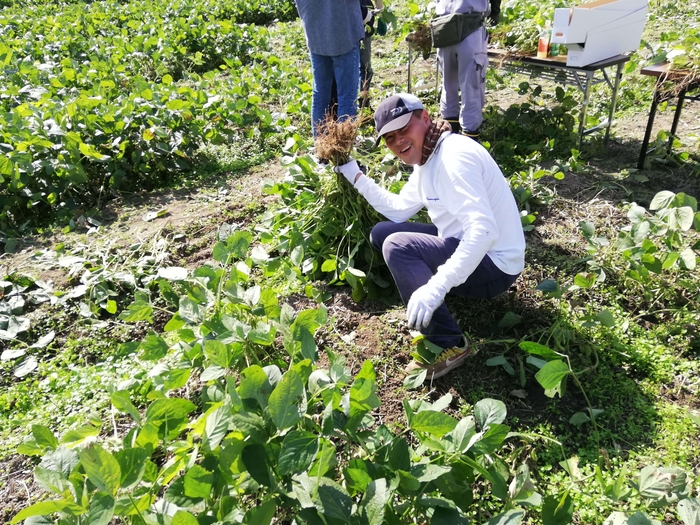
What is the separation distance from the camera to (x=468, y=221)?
1792 millimetres

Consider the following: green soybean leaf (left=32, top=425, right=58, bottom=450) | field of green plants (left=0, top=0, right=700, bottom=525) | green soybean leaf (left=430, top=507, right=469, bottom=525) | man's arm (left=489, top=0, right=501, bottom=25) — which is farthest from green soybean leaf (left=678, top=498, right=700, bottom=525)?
man's arm (left=489, top=0, right=501, bottom=25)

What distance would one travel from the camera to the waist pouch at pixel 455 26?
3498mm

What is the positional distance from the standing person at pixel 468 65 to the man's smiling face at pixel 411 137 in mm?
1934

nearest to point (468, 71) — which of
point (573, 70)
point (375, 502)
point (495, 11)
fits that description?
point (573, 70)

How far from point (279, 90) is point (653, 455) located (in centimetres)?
468

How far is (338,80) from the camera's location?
3414mm

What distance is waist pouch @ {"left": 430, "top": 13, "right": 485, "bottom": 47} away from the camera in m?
3.50

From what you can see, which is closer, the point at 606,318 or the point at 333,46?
the point at 606,318

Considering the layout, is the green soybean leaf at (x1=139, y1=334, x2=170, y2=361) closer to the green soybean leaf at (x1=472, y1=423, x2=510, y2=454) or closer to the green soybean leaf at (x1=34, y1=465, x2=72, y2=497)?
the green soybean leaf at (x1=34, y1=465, x2=72, y2=497)

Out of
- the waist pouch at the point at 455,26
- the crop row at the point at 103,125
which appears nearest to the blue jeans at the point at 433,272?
the waist pouch at the point at 455,26

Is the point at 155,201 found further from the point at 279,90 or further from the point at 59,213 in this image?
the point at 279,90

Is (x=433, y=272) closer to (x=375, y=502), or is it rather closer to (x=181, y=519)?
(x=375, y=502)

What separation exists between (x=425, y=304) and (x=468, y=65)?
2521 millimetres

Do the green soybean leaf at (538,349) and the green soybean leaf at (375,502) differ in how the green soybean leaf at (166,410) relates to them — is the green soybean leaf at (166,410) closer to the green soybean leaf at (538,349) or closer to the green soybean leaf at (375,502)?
the green soybean leaf at (375,502)
